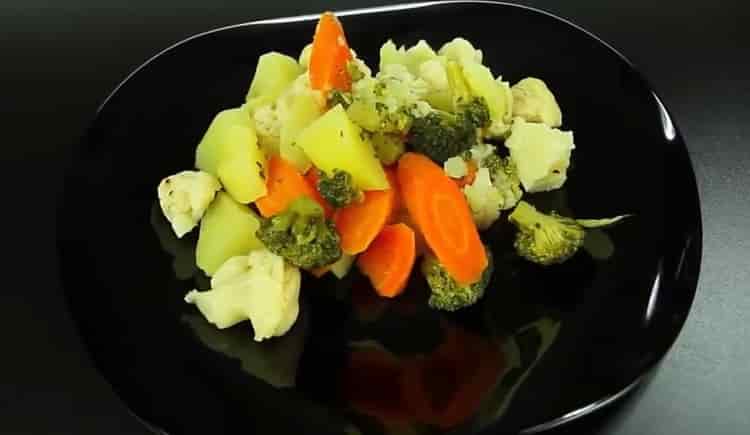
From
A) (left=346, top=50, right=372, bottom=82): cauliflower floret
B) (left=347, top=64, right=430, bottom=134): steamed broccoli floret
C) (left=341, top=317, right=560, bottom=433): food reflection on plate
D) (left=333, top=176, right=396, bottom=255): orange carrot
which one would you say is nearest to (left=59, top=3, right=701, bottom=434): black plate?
(left=341, top=317, right=560, bottom=433): food reflection on plate

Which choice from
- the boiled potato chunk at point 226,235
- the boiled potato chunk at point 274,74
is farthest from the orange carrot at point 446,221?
the boiled potato chunk at point 274,74

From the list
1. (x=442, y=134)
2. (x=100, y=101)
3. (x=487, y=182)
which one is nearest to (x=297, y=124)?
(x=442, y=134)

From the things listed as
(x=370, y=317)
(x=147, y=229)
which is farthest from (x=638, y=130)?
(x=147, y=229)

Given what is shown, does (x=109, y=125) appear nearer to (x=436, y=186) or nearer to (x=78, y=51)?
(x=78, y=51)

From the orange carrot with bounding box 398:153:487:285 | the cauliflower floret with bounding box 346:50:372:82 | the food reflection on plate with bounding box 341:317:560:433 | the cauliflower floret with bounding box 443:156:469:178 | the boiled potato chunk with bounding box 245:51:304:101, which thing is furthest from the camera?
the boiled potato chunk with bounding box 245:51:304:101

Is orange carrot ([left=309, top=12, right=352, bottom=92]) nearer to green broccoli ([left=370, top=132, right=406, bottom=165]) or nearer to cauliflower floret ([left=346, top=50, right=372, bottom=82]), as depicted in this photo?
cauliflower floret ([left=346, top=50, right=372, bottom=82])

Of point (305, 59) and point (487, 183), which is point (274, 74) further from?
point (487, 183)
